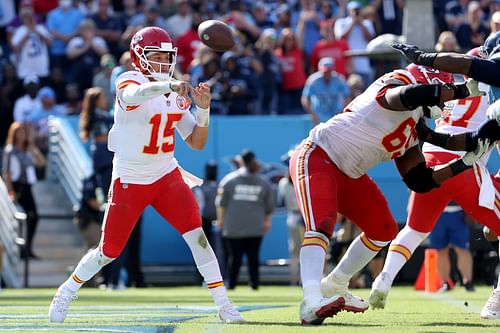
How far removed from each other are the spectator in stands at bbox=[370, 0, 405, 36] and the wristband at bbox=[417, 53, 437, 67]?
11941 mm

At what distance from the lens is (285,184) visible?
1563 centimetres

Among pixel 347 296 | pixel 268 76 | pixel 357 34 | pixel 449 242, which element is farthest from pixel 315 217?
pixel 357 34

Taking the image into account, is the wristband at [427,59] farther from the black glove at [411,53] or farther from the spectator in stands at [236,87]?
the spectator in stands at [236,87]

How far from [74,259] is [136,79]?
9091mm

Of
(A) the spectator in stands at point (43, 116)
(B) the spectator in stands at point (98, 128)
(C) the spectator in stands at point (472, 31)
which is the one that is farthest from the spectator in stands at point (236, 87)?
(C) the spectator in stands at point (472, 31)

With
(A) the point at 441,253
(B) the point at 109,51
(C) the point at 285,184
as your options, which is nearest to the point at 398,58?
(C) the point at 285,184

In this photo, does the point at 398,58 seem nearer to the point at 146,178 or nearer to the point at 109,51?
the point at 109,51

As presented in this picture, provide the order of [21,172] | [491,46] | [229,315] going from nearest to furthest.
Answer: [491,46] → [229,315] → [21,172]

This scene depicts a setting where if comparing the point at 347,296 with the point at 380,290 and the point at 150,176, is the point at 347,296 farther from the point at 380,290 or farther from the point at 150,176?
the point at 150,176

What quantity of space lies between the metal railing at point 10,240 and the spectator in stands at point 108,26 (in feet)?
10.2

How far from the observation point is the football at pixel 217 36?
7.71m

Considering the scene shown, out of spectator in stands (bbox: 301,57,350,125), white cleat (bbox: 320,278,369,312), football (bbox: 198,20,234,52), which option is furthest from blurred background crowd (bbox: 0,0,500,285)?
white cleat (bbox: 320,278,369,312)

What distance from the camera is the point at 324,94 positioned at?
1596cm

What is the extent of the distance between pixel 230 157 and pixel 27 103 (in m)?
2.94
